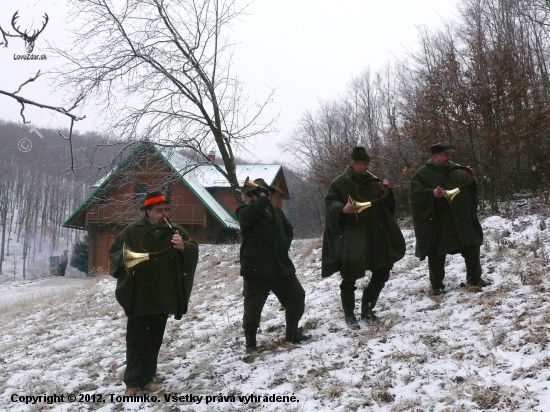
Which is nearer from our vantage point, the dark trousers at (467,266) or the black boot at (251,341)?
the black boot at (251,341)

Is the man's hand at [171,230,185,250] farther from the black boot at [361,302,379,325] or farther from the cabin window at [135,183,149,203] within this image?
the cabin window at [135,183,149,203]

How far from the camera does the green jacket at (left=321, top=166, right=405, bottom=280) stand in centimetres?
627

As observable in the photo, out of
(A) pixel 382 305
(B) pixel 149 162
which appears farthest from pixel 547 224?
(B) pixel 149 162

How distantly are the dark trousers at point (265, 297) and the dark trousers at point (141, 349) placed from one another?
1.03 meters

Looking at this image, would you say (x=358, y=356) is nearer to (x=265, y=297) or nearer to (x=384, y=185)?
(x=265, y=297)

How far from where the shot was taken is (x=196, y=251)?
5.80m

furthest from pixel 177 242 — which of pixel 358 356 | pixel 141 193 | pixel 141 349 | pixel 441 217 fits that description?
pixel 141 193

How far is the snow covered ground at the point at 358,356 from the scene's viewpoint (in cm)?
443

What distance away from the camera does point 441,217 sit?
696 centimetres

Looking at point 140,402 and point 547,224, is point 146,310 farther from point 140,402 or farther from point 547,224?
point 547,224

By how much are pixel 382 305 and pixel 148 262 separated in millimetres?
3466

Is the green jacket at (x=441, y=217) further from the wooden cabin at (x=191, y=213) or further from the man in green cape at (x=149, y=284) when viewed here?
the wooden cabin at (x=191, y=213)

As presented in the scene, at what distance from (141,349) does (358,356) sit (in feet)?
7.08

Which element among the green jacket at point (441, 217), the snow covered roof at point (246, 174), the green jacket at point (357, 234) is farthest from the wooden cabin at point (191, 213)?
the green jacket at point (357, 234)
